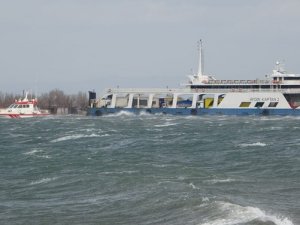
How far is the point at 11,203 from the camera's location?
84.2ft

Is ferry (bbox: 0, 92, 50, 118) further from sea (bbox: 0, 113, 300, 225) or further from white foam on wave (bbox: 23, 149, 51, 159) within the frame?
white foam on wave (bbox: 23, 149, 51, 159)

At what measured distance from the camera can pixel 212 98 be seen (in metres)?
105

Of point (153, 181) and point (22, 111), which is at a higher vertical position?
point (22, 111)

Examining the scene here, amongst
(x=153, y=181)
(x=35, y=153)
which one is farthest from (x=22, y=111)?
(x=153, y=181)

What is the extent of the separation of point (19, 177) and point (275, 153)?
15.9 m

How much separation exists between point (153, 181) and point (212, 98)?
77221 millimetres

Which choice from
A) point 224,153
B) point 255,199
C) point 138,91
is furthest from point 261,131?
point 138,91

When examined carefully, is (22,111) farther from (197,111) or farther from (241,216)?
(241,216)

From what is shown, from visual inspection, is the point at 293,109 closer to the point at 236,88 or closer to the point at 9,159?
the point at 236,88

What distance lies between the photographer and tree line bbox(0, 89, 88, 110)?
577 ft

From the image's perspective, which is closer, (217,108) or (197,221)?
(197,221)

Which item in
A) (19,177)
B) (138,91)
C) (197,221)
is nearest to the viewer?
(197,221)

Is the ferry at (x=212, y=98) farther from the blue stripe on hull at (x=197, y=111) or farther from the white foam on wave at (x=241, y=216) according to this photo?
the white foam on wave at (x=241, y=216)

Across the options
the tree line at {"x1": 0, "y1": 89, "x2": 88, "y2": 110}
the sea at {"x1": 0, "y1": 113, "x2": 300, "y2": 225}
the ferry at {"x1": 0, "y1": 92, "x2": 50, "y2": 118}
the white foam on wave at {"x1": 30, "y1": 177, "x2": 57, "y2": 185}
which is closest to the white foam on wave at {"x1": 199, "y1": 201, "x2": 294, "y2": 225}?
the sea at {"x1": 0, "y1": 113, "x2": 300, "y2": 225}
